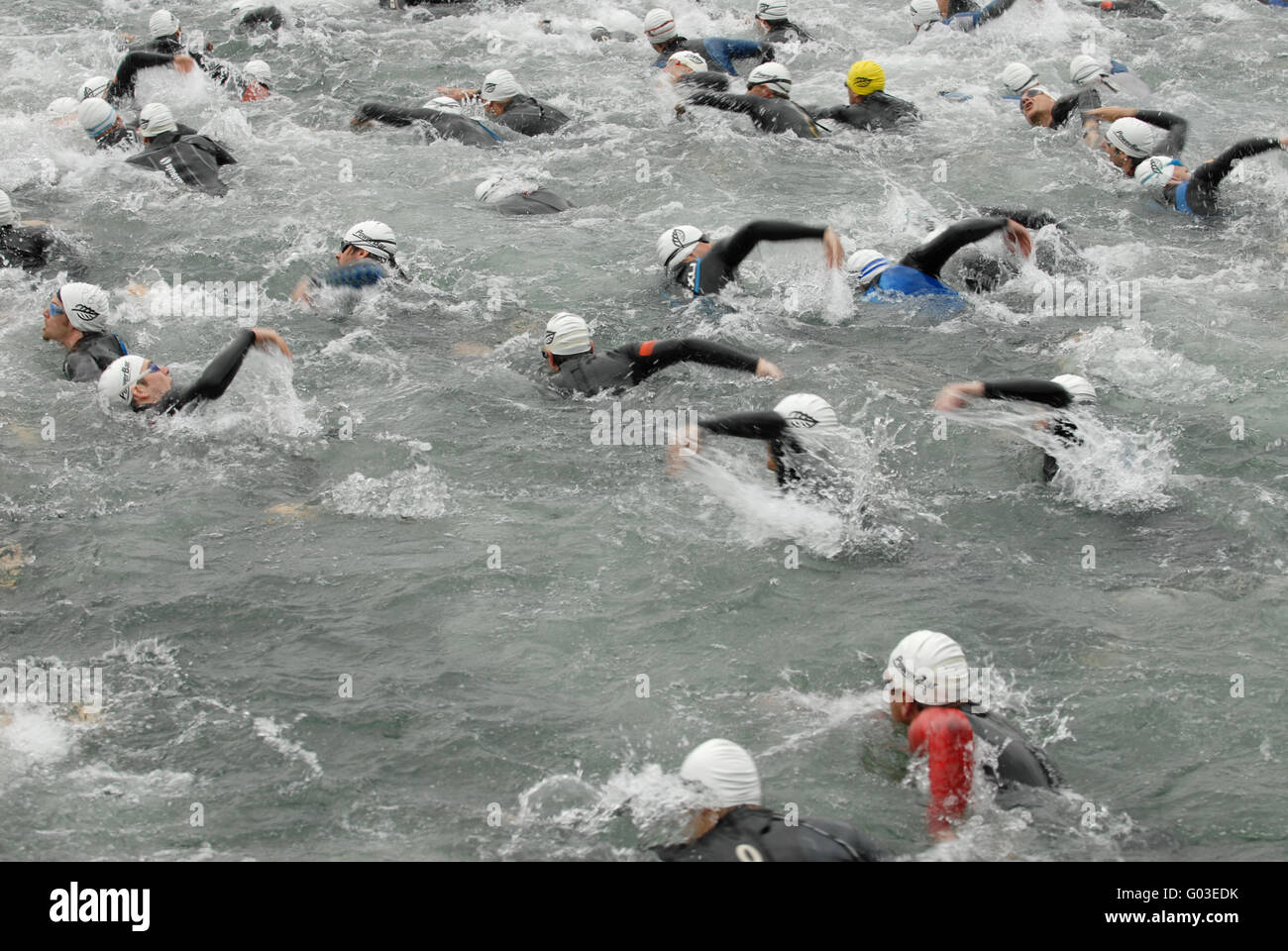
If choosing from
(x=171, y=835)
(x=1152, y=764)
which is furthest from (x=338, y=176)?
(x=1152, y=764)

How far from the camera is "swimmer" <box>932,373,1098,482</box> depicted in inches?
316

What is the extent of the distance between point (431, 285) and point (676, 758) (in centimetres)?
674

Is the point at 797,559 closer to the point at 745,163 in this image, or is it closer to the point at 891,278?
the point at 891,278

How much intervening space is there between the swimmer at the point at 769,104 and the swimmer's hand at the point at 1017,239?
160 inches

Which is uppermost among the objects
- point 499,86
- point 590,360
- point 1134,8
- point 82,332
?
point 1134,8

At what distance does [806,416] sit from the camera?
812 cm

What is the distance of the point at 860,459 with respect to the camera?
866cm

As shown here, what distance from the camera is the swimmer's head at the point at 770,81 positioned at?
48.6 ft

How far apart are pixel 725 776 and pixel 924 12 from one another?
51.0ft

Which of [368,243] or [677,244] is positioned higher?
[677,244]

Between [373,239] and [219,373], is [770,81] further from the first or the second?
[219,373]

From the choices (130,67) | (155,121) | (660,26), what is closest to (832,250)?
(660,26)

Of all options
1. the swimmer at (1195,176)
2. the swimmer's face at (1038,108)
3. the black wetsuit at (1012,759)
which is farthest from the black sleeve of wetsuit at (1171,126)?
the black wetsuit at (1012,759)

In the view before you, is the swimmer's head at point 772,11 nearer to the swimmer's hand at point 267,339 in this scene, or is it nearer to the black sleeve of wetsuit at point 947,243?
the black sleeve of wetsuit at point 947,243
